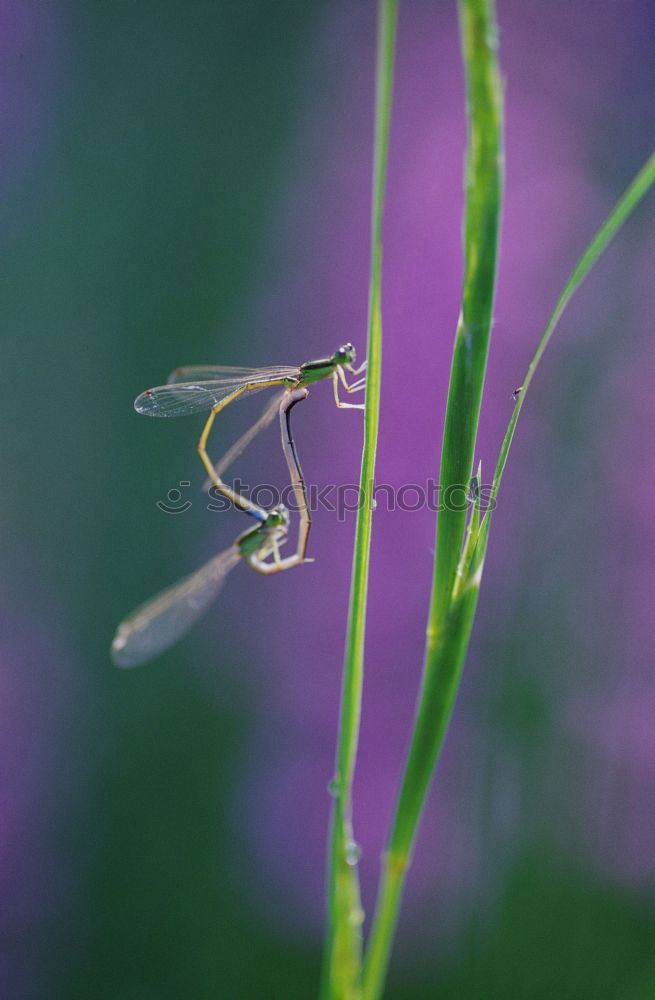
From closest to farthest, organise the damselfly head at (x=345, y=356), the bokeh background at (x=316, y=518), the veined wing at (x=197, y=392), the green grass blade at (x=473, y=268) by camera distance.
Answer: the green grass blade at (x=473, y=268)
the damselfly head at (x=345, y=356)
the veined wing at (x=197, y=392)
the bokeh background at (x=316, y=518)

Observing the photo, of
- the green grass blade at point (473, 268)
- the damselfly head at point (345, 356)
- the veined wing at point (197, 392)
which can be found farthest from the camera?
the veined wing at point (197, 392)

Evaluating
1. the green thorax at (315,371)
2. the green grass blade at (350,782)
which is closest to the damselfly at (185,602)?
the green thorax at (315,371)

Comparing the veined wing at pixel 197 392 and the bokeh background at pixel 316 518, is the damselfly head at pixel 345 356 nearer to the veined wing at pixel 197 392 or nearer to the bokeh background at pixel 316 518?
the veined wing at pixel 197 392

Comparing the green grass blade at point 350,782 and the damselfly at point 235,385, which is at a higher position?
the damselfly at point 235,385

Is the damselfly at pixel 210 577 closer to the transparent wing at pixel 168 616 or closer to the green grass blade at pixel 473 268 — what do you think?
the transparent wing at pixel 168 616

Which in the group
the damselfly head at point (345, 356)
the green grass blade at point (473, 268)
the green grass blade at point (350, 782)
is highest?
the damselfly head at point (345, 356)

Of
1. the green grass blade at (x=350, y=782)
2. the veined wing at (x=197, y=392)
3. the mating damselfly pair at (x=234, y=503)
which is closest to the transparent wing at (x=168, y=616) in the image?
the mating damselfly pair at (x=234, y=503)

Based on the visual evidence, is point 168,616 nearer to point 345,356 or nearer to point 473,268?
point 345,356

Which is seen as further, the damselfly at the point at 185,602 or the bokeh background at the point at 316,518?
the bokeh background at the point at 316,518
